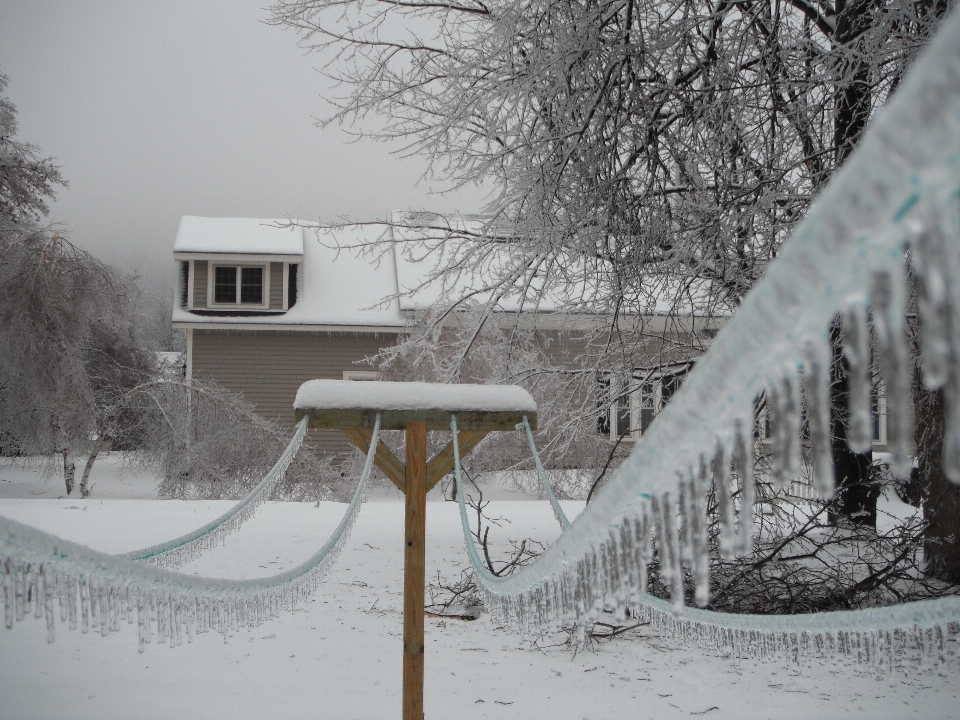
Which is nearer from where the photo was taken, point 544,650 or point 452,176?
point 544,650

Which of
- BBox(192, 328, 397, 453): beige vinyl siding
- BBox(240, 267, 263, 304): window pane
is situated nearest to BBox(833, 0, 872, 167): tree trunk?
BBox(192, 328, 397, 453): beige vinyl siding

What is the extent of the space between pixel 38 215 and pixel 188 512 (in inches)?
326

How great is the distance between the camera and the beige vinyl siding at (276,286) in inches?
625

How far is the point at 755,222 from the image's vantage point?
5887 millimetres

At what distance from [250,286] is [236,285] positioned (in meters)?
0.31

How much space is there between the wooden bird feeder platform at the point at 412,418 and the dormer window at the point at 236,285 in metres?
13.7

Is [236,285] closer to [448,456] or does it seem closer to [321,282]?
[321,282]

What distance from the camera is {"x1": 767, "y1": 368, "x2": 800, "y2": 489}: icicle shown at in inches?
19.9

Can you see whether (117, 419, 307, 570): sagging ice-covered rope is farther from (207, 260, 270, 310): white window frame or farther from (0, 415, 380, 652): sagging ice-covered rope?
(207, 260, 270, 310): white window frame

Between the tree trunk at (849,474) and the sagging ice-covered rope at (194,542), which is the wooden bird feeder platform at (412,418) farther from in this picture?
the tree trunk at (849,474)

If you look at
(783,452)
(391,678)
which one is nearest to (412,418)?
(391,678)

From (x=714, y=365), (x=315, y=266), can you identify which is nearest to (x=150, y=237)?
(x=315, y=266)

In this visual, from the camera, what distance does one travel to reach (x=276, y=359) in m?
15.7

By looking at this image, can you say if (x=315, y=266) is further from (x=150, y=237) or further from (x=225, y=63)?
(x=150, y=237)
